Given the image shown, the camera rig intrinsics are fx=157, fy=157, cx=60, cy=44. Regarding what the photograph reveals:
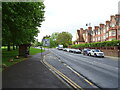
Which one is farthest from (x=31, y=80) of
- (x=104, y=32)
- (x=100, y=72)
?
(x=104, y=32)

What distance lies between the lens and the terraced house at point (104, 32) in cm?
5884

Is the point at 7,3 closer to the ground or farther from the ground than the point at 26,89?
farther from the ground

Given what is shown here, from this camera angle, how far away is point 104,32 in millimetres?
72938

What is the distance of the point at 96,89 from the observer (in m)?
7.26

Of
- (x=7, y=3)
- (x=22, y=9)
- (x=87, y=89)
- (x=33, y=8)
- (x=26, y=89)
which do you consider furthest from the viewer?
(x=33, y=8)

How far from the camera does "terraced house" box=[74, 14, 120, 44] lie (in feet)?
193

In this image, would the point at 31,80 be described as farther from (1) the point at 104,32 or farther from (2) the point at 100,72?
(1) the point at 104,32

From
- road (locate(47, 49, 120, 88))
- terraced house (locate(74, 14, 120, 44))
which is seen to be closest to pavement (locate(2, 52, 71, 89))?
road (locate(47, 49, 120, 88))

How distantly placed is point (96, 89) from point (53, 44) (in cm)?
14473

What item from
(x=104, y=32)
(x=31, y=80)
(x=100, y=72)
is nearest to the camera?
(x=31, y=80)

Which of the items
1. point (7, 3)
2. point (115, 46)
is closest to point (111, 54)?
point (115, 46)

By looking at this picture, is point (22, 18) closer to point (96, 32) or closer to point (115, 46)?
point (115, 46)

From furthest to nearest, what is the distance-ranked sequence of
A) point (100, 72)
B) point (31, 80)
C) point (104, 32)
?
point (104, 32) → point (100, 72) → point (31, 80)

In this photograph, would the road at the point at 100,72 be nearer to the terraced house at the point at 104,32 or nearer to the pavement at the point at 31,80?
the pavement at the point at 31,80
